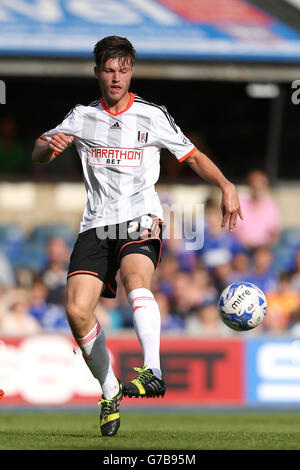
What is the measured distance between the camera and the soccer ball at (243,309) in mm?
7129

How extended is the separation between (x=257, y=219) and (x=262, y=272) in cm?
146

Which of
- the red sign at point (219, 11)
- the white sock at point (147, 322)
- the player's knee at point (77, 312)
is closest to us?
the white sock at point (147, 322)

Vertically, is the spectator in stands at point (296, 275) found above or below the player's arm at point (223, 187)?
above

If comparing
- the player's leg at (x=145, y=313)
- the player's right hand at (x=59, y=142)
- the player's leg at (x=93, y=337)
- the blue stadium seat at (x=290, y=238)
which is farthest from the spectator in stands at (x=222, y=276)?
the player's right hand at (x=59, y=142)

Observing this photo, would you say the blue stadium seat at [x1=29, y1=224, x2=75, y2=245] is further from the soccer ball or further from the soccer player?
the soccer player

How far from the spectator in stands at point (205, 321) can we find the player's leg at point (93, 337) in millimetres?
5852

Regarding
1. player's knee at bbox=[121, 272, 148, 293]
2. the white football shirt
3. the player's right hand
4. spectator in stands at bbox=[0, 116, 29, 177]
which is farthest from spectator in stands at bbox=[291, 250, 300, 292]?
the player's right hand

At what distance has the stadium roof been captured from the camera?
1515 cm

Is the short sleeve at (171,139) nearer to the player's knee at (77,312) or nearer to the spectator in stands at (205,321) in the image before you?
the player's knee at (77,312)

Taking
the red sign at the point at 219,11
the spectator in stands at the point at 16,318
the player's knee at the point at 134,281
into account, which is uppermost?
the red sign at the point at 219,11

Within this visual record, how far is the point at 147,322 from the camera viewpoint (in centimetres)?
633

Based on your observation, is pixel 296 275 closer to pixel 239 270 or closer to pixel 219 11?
pixel 239 270

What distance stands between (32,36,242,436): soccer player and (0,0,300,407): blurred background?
5196 mm
